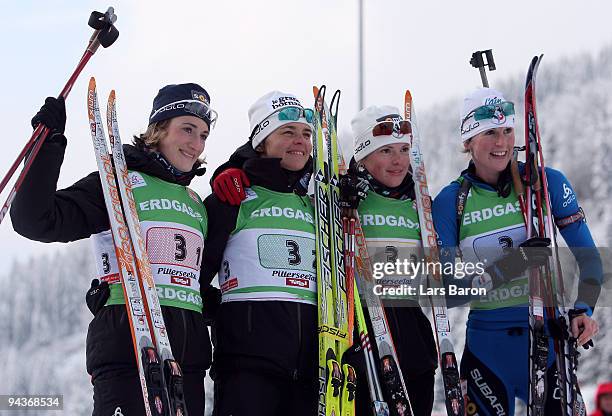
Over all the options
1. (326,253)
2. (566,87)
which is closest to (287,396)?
(326,253)

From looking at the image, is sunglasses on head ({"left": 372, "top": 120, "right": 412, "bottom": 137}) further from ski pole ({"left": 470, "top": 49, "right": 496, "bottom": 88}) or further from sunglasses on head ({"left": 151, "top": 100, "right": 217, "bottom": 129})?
sunglasses on head ({"left": 151, "top": 100, "right": 217, "bottom": 129})

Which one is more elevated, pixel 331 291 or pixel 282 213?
pixel 282 213

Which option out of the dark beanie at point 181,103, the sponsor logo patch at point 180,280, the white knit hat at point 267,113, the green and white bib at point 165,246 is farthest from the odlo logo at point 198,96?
the sponsor logo patch at point 180,280

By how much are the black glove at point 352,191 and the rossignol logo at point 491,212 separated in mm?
502

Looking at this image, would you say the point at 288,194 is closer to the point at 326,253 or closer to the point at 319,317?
the point at 326,253

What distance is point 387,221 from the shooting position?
162 inches

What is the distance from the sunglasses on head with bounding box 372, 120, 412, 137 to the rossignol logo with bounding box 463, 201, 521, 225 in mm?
527

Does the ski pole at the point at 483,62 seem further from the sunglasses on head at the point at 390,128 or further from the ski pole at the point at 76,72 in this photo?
the ski pole at the point at 76,72

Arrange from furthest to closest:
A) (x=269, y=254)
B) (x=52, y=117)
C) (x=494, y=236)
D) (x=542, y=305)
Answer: (x=494, y=236) < (x=542, y=305) < (x=269, y=254) < (x=52, y=117)

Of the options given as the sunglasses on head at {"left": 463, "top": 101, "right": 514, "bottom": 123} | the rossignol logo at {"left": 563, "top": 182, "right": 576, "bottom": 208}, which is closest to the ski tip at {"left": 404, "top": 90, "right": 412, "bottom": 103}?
the sunglasses on head at {"left": 463, "top": 101, "right": 514, "bottom": 123}

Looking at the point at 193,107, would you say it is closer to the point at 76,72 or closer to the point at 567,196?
the point at 76,72

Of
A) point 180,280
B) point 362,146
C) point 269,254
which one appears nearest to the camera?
point 180,280

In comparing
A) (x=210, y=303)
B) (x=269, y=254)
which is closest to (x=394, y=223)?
(x=269, y=254)

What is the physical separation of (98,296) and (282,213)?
0.86 metres
